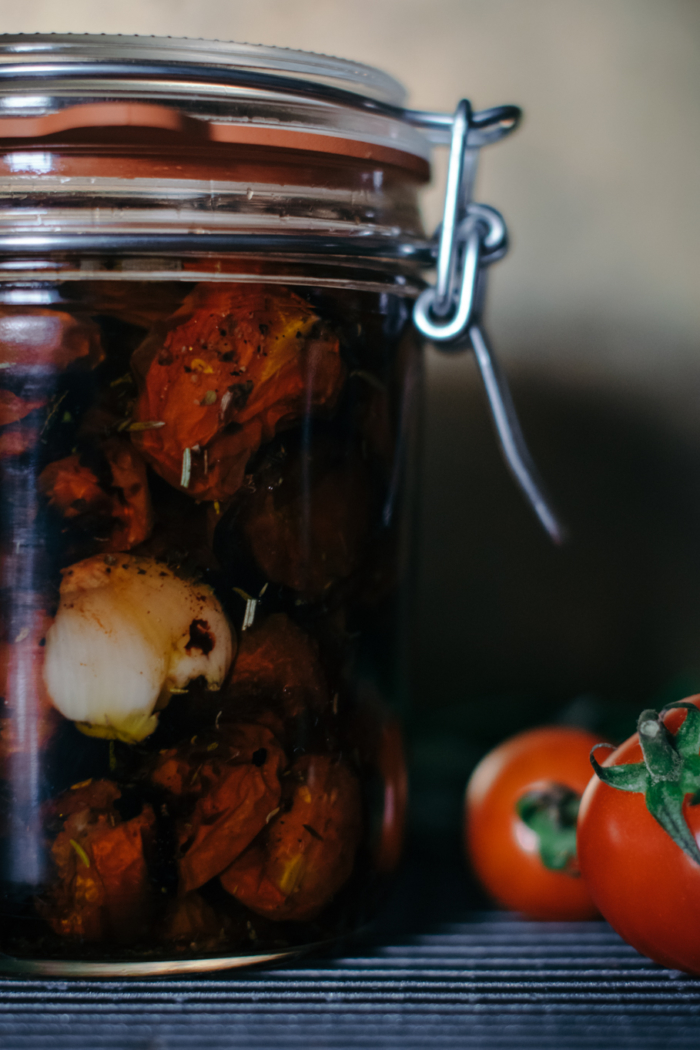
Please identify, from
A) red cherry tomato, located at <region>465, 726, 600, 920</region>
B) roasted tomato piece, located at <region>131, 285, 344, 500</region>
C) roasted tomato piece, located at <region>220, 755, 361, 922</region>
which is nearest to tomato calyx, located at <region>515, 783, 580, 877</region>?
red cherry tomato, located at <region>465, 726, 600, 920</region>

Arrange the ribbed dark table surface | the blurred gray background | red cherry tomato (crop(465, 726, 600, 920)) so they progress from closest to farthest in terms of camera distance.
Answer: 1. the ribbed dark table surface
2. red cherry tomato (crop(465, 726, 600, 920))
3. the blurred gray background

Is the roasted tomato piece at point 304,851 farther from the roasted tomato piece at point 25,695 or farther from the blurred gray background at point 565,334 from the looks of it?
the blurred gray background at point 565,334

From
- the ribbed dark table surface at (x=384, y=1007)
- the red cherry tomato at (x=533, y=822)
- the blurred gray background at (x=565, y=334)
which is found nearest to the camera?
the ribbed dark table surface at (x=384, y=1007)

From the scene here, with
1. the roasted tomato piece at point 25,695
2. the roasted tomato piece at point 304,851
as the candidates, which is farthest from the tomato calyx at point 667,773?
the roasted tomato piece at point 25,695

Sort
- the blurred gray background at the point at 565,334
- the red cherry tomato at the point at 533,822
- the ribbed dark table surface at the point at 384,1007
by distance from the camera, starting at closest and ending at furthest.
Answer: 1. the ribbed dark table surface at the point at 384,1007
2. the red cherry tomato at the point at 533,822
3. the blurred gray background at the point at 565,334

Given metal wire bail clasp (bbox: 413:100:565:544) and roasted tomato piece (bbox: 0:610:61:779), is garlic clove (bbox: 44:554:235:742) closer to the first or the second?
roasted tomato piece (bbox: 0:610:61:779)

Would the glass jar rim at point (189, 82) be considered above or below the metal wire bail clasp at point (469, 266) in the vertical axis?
above

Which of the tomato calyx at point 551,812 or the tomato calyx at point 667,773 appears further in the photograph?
the tomato calyx at point 551,812

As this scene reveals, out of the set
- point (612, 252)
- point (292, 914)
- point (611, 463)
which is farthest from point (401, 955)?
point (612, 252)
